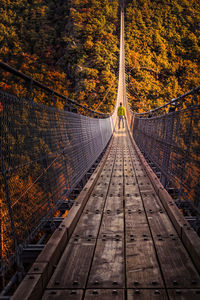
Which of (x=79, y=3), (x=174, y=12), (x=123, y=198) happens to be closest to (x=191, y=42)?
(x=174, y=12)

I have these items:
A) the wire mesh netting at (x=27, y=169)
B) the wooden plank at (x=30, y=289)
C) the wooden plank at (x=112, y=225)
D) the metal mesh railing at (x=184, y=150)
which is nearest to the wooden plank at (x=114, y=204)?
the wooden plank at (x=112, y=225)

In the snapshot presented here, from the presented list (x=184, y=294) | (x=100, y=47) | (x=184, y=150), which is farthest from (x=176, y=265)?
(x=100, y=47)

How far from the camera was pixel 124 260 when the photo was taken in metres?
1.71

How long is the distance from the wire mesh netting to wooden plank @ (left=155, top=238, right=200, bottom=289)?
0.74m

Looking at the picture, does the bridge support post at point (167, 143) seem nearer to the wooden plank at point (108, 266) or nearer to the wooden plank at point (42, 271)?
the wooden plank at point (108, 266)

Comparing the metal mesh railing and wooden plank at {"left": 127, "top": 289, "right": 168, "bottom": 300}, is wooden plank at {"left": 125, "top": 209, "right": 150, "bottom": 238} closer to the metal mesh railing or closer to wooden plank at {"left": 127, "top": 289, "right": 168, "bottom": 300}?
the metal mesh railing

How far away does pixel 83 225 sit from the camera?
7.39ft

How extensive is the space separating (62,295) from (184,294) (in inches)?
21.0

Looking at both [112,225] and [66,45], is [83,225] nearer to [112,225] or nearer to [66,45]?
[112,225]

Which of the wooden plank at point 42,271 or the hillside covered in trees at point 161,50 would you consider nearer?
the wooden plank at point 42,271

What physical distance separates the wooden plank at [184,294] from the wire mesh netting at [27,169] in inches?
29.0

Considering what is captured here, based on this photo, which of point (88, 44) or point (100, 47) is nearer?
point (88, 44)

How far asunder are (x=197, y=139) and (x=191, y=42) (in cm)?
4567

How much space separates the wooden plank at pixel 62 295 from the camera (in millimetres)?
1354
